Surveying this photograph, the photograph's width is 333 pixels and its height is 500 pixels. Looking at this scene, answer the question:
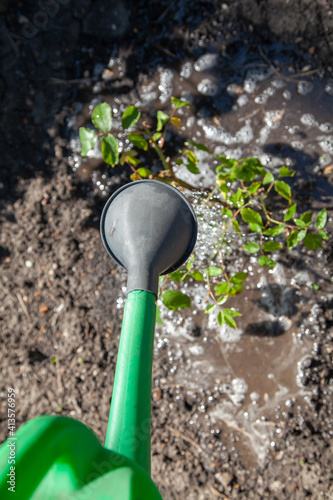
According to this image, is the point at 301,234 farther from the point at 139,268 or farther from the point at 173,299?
the point at 139,268

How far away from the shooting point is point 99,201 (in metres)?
1.48

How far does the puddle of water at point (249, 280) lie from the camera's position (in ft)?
4.37

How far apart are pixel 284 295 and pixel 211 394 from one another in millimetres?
437

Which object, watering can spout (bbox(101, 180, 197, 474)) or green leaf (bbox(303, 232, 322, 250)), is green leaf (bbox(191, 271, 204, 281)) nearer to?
watering can spout (bbox(101, 180, 197, 474))

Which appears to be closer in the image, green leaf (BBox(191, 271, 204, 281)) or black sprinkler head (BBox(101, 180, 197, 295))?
black sprinkler head (BBox(101, 180, 197, 295))

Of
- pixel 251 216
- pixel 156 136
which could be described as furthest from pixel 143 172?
pixel 251 216

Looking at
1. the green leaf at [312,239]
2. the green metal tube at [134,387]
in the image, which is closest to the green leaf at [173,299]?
the green metal tube at [134,387]

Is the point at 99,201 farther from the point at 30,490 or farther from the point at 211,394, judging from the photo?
the point at 30,490

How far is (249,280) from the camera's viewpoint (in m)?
1.40

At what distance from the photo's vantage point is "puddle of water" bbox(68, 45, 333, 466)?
1331 millimetres

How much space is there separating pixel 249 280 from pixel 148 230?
0.68 m

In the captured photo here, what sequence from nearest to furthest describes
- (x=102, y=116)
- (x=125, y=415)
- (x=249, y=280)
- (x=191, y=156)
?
(x=125, y=415), (x=102, y=116), (x=191, y=156), (x=249, y=280)

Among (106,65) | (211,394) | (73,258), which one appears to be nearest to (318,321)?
(211,394)

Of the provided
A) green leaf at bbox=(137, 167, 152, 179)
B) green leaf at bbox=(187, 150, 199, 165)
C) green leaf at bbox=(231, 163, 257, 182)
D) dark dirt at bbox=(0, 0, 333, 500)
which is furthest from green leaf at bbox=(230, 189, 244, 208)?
dark dirt at bbox=(0, 0, 333, 500)
